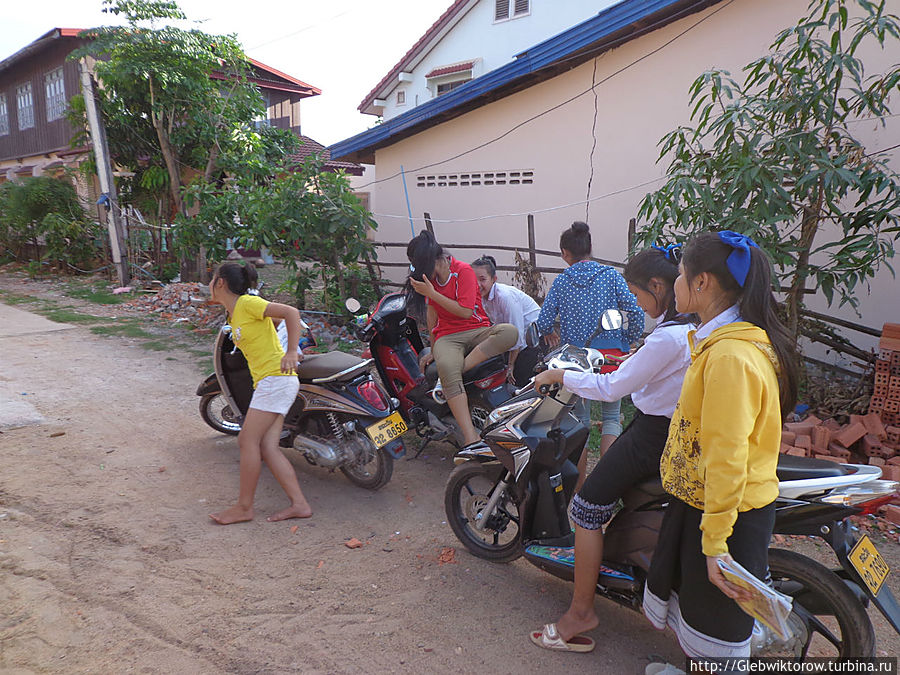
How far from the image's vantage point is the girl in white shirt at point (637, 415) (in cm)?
224

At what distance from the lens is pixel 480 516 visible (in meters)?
3.07

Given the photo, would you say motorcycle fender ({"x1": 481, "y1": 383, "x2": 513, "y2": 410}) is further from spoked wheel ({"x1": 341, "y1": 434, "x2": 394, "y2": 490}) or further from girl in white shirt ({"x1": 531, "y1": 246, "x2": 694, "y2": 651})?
girl in white shirt ({"x1": 531, "y1": 246, "x2": 694, "y2": 651})

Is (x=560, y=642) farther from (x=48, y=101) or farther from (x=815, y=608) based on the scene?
(x=48, y=101)

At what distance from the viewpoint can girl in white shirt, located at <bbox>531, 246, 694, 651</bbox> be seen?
224cm

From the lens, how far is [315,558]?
320 centimetres

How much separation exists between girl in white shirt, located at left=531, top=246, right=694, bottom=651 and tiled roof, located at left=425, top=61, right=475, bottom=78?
1669cm

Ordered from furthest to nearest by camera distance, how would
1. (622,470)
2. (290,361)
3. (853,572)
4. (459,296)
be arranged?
(459,296) < (290,361) < (622,470) < (853,572)

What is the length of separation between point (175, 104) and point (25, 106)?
1259cm

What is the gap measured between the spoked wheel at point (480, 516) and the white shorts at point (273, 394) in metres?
1.10

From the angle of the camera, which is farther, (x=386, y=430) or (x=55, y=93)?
(x=55, y=93)

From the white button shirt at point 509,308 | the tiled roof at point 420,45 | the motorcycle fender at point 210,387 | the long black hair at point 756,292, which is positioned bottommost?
the motorcycle fender at point 210,387

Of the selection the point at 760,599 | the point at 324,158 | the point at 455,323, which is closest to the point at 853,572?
the point at 760,599

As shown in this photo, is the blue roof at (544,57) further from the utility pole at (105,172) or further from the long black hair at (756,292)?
the long black hair at (756,292)

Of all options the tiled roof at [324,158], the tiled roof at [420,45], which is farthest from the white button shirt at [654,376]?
the tiled roof at [420,45]
